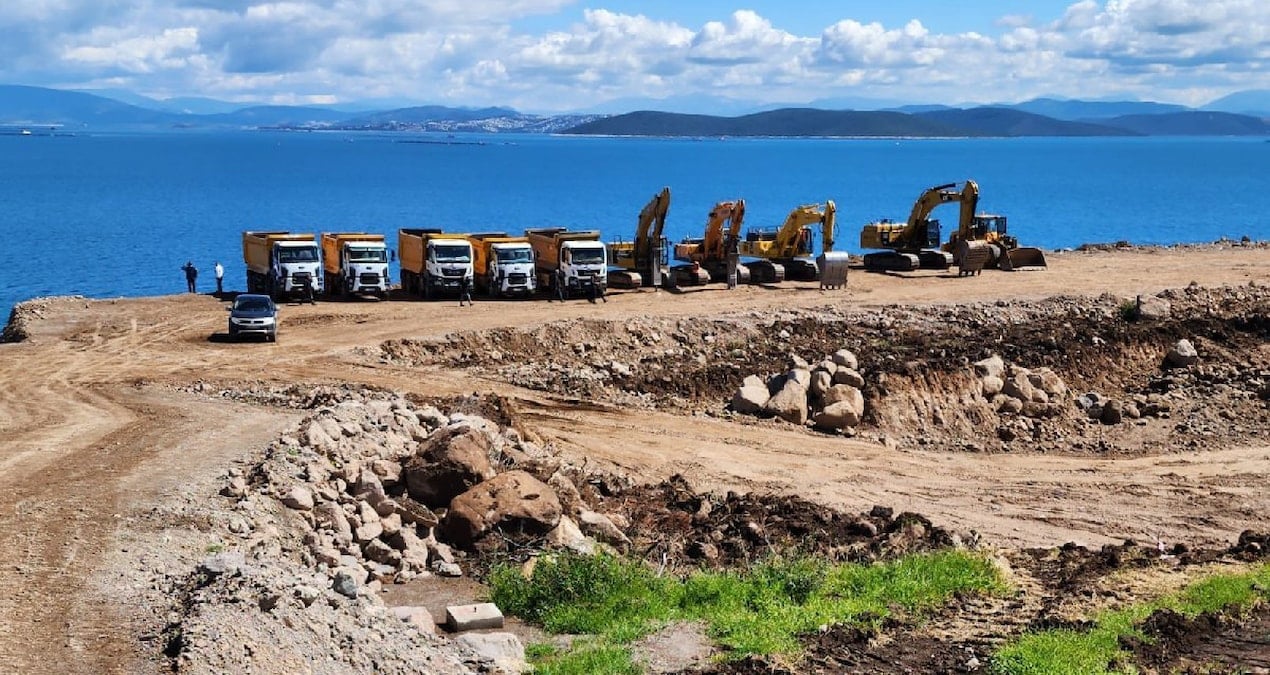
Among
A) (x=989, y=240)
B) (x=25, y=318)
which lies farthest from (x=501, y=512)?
(x=989, y=240)

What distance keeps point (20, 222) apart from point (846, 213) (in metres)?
62.3

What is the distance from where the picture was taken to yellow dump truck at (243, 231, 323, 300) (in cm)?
4216

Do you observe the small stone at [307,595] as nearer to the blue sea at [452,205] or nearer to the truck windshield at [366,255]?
the truck windshield at [366,255]

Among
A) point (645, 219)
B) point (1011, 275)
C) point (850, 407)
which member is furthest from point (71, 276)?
point (850, 407)

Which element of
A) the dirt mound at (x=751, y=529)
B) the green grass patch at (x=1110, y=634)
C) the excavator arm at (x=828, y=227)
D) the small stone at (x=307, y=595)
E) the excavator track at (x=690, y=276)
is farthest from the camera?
the excavator arm at (x=828, y=227)

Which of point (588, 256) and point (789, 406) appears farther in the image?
point (588, 256)

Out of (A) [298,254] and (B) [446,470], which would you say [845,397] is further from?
(A) [298,254]

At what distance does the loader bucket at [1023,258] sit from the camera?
51.7 meters

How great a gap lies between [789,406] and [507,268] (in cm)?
1512

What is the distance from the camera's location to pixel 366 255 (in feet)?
142

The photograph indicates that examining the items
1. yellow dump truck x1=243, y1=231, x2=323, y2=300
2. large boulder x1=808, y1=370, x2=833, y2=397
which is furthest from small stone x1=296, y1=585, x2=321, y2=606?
yellow dump truck x1=243, y1=231, x2=323, y2=300

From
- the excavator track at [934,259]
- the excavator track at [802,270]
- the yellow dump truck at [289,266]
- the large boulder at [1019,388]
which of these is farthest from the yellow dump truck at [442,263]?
the excavator track at [934,259]

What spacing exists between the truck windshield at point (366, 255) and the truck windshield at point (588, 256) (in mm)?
6180

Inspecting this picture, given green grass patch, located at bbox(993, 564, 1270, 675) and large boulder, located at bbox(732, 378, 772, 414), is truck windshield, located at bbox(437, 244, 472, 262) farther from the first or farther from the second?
green grass patch, located at bbox(993, 564, 1270, 675)
